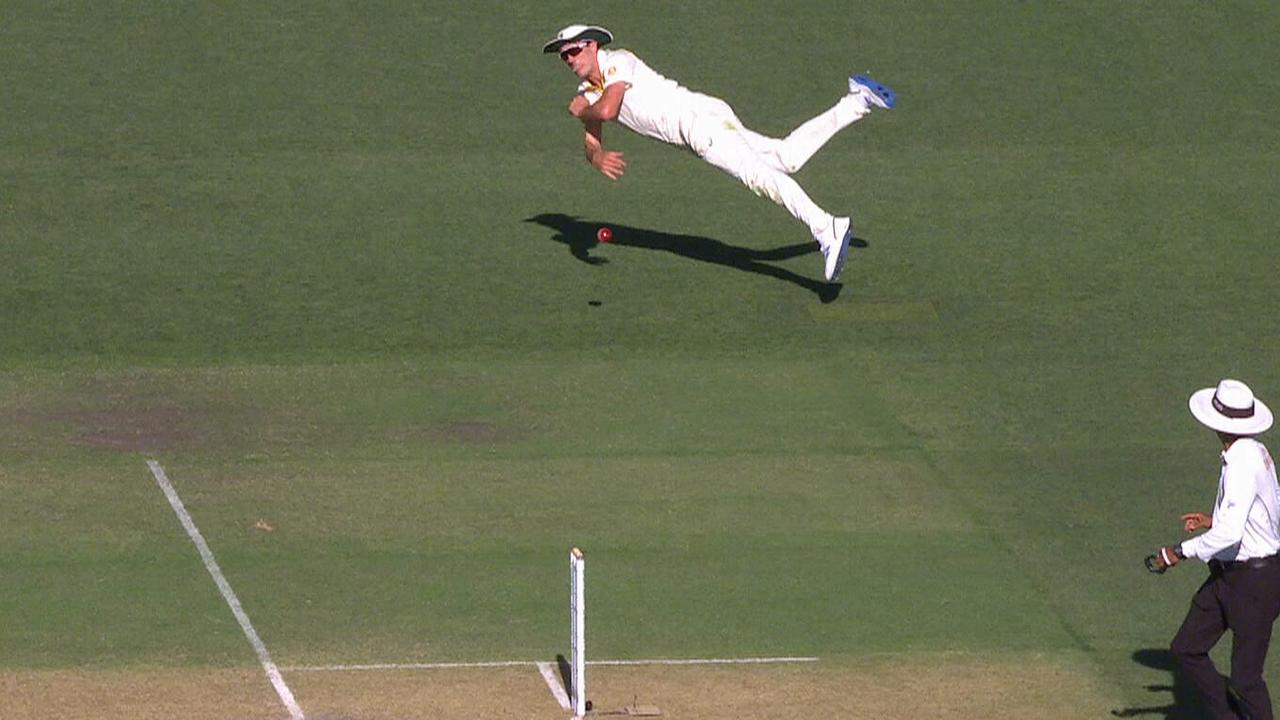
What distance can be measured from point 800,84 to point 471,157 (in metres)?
4.16

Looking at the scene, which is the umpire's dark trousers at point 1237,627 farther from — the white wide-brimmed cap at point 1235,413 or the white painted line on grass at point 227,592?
the white painted line on grass at point 227,592

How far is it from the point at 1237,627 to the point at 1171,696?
5.04 feet

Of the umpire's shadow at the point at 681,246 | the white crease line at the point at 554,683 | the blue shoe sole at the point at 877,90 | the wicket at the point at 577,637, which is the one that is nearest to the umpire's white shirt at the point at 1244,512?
the wicket at the point at 577,637

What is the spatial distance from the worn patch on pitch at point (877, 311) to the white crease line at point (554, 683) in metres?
7.15

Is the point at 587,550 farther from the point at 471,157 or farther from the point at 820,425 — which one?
the point at 471,157

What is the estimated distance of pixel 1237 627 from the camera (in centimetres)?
1247

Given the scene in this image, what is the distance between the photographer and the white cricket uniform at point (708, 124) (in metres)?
19.9

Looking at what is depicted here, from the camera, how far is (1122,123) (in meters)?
25.1

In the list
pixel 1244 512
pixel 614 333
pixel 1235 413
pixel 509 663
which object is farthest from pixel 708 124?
pixel 1244 512

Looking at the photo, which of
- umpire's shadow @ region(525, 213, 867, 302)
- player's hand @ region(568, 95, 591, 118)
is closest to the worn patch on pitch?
umpire's shadow @ region(525, 213, 867, 302)

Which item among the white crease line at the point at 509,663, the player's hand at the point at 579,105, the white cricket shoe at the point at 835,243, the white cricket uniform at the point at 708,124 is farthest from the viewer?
the white cricket uniform at the point at 708,124

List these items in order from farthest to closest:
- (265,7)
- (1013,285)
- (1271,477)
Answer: (265,7)
(1013,285)
(1271,477)

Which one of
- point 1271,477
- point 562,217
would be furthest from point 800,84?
point 1271,477

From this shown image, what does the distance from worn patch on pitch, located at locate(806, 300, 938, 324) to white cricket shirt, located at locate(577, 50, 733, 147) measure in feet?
6.72
